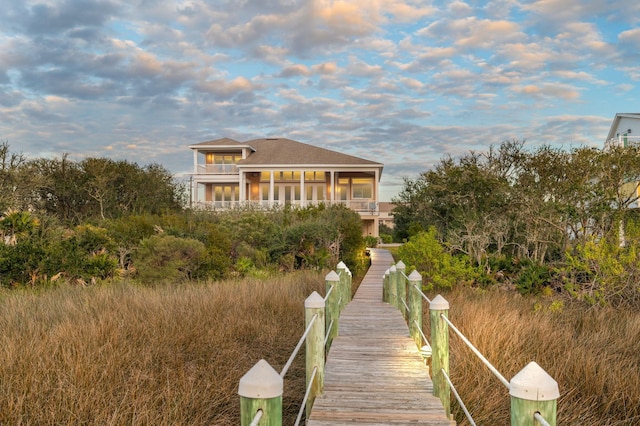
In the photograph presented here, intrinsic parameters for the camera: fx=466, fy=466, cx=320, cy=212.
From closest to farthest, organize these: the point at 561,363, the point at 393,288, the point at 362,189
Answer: the point at 561,363 → the point at 393,288 → the point at 362,189

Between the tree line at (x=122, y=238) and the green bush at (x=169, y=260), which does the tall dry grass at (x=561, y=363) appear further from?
the tree line at (x=122, y=238)

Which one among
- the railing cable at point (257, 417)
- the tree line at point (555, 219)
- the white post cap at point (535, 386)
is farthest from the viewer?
the tree line at point (555, 219)

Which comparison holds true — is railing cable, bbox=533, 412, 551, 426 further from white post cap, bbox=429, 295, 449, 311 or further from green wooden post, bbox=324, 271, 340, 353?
green wooden post, bbox=324, 271, 340, 353

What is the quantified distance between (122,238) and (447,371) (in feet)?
42.8

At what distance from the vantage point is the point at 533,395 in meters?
2.30

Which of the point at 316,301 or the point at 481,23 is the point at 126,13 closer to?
the point at 481,23

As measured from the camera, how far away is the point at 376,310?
10.6 meters

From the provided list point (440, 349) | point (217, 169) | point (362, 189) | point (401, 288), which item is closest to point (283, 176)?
point (217, 169)

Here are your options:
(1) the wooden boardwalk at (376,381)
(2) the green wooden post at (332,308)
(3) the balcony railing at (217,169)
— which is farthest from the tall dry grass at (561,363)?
(3) the balcony railing at (217,169)

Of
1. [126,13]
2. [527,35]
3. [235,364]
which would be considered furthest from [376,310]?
[126,13]

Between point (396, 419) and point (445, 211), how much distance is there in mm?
15510

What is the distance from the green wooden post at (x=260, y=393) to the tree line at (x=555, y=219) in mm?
9427

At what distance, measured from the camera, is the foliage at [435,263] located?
12174mm

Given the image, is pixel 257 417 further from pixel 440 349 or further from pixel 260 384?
pixel 440 349
